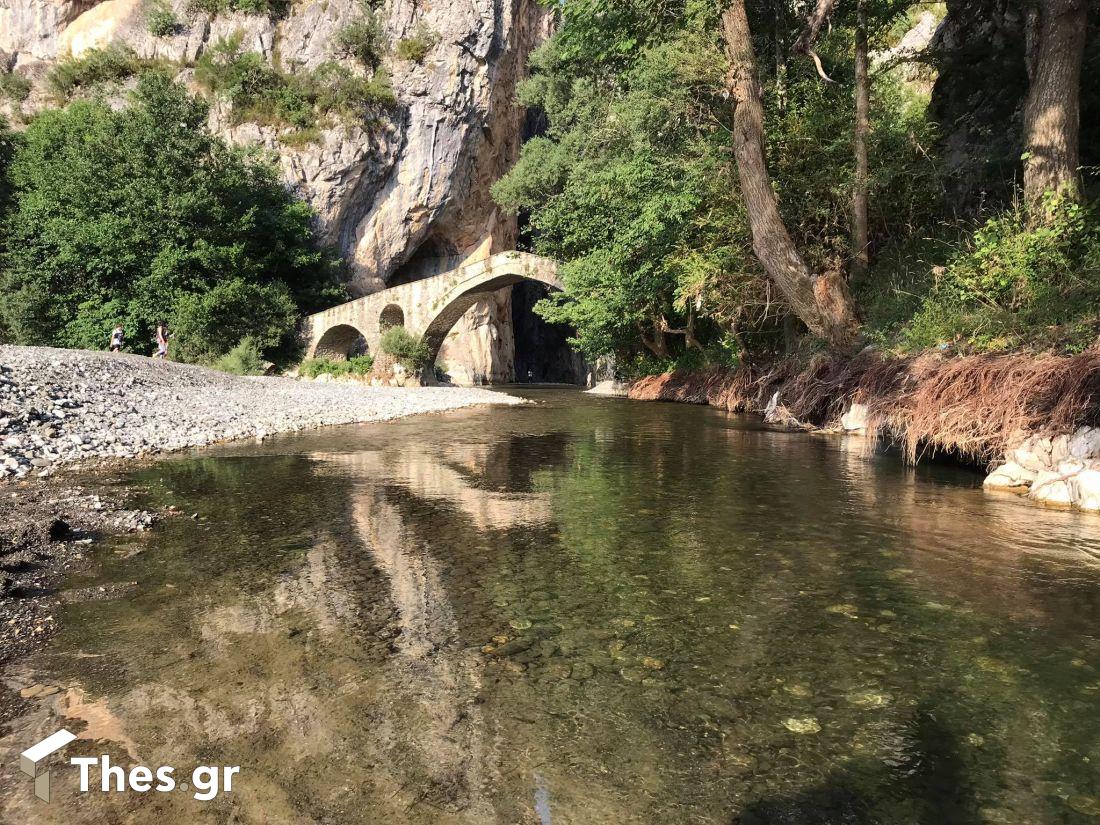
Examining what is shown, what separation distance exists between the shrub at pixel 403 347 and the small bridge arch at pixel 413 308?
0.87 meters

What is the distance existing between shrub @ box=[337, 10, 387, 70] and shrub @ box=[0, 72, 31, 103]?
18.1m

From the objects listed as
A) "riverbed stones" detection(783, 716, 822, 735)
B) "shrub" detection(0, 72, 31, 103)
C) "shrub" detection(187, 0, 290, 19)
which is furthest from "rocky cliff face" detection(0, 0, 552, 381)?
"riverbed stones" detection(783, 716, 822, 735)

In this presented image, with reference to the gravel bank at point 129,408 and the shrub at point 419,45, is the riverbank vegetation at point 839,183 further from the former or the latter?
the shrub at point 419,45

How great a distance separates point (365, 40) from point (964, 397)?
1477 inches

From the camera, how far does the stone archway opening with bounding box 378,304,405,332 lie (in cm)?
3110

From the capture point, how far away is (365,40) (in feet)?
114

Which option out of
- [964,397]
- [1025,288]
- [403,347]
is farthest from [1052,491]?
[403,347]

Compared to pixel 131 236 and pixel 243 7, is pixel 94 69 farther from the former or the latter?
pixel 131 236

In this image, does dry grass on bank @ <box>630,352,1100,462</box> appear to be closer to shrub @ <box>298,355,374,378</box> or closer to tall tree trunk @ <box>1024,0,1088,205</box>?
tall tree trunk @ <box>1024,0,1088,205</box>

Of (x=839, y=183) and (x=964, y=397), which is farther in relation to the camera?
(x=839, y=183)

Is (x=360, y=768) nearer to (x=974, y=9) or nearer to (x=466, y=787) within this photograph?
(x=466, y=787)

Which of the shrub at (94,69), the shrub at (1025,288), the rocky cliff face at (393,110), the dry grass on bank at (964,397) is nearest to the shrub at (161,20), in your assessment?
the rocky cliff face at (393,110)

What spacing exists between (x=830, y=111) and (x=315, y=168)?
27.5m

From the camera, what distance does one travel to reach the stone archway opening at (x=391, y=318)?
31103 mm
